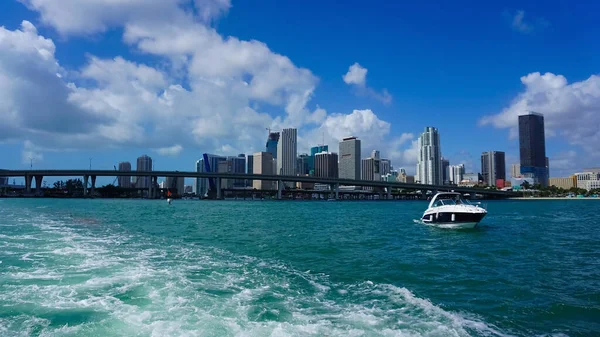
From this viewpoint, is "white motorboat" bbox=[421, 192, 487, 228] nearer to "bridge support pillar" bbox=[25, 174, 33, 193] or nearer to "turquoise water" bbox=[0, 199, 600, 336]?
"turquoise water" bbox=[0, 199, 600, 336]

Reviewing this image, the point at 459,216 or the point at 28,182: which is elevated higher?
the point at 28,182

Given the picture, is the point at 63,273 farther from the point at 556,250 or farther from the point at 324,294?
the point at 556,250

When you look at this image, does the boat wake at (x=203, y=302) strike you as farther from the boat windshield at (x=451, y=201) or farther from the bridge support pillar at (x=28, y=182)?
the bridge support pillar at (x=28, y=182)

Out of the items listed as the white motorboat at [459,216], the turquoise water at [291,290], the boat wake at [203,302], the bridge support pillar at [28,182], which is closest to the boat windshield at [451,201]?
the white motorboat at [459,216]

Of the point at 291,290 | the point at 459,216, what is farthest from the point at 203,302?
the point at 459,216

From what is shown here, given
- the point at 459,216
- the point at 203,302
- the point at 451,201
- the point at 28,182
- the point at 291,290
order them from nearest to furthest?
the point at 203,302, the point at 291,290, the point at 459,216, the point at 451,201, the point at 28,182

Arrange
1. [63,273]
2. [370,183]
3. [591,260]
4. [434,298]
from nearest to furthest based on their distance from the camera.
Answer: [434,298] < [63,273] < [591,260] < [370,183]

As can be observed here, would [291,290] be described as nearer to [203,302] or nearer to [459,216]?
[203,302]

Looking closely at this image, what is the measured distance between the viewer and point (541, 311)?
38.2ft

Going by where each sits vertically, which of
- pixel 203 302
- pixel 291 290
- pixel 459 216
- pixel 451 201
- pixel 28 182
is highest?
pixel 28 182

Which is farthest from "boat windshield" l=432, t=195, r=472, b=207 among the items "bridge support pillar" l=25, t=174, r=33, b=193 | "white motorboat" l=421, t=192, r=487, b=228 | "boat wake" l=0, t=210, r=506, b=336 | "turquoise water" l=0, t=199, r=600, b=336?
"bridge support pillar" l=25, t=174, r=33, b=193

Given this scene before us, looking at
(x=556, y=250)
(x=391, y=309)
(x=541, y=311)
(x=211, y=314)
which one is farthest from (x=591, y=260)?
(x=211, y=314)

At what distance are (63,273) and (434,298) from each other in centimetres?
1384

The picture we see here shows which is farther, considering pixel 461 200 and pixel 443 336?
pixel 461 200
